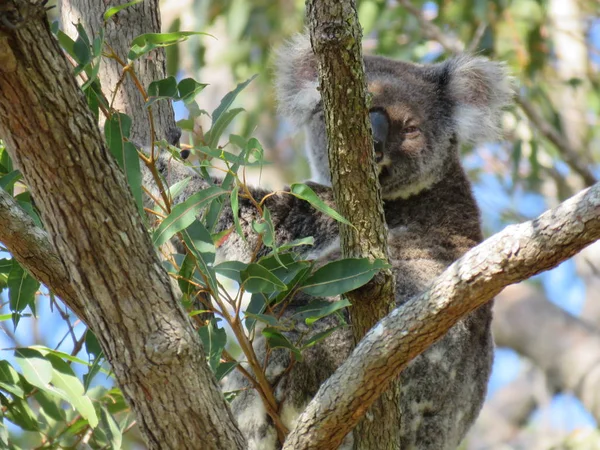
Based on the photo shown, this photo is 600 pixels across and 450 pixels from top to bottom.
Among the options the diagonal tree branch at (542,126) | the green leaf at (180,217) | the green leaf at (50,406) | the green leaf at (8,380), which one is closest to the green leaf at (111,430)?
the green leaf at (50,406)

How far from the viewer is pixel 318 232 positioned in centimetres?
295

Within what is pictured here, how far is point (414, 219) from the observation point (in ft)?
10.4

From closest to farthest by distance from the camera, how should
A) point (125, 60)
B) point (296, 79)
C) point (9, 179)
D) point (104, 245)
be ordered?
point (104, 245)
point (9, 179)
point (125, 60)
point (296, 79)

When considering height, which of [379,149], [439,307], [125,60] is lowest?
[439,307]

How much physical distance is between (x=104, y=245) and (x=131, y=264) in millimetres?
63

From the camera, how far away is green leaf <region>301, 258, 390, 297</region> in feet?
6.16

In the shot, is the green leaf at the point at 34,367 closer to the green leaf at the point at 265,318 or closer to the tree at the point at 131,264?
the tree at the point at 131,264

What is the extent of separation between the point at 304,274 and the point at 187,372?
491 mm

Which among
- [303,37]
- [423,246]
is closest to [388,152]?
[423,246]

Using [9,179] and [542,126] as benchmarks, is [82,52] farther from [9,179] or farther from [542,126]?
[542,126]

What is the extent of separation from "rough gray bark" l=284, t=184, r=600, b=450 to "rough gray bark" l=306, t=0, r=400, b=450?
252mm

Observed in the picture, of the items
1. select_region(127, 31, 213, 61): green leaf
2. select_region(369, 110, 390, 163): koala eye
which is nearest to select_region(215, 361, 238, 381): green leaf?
select_region(127, 31, 213, 61): green leaf

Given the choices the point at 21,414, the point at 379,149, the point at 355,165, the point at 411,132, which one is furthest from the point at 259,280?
the point at 411,132

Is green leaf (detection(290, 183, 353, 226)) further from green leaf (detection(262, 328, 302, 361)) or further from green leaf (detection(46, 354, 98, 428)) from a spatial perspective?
green leaf (detection(46, 354, 98, 428))
